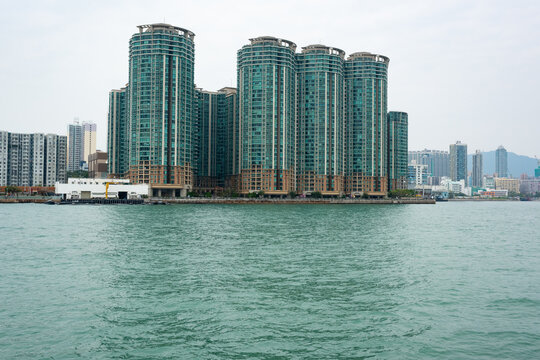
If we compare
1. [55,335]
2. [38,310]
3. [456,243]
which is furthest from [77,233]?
[456,243]

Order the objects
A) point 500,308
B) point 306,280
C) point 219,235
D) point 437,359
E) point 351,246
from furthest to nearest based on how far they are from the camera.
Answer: point 219,235, point 351,246, point 306,280, point 500,308, point 437,359

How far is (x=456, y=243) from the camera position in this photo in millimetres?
66500

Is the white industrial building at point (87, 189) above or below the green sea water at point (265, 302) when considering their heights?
above

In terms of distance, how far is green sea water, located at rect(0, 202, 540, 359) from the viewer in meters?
22.6

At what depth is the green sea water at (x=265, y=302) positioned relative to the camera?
22.6 metres

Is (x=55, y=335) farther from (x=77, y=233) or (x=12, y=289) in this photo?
(x=77, y=233)

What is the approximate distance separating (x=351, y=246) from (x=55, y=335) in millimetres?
42570

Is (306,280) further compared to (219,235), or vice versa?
(219,235)

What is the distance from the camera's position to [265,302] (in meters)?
30.6

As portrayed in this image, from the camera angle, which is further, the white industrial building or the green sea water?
the white industrial building

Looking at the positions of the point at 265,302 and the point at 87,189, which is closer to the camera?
the point at 265,302

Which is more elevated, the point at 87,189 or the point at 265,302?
the point at 87,189

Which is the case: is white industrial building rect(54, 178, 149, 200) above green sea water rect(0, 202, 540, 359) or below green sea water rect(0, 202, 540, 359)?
above

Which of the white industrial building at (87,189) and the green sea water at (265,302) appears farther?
the white industrial building at (87,189)
